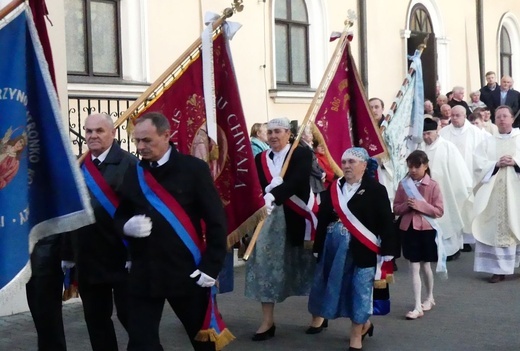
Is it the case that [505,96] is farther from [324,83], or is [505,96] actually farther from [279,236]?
[279,236]

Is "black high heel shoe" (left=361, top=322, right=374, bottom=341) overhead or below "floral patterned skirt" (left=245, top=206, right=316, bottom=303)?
below

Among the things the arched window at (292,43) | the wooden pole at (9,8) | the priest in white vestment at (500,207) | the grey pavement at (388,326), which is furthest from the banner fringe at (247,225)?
the arched window at (292,43)

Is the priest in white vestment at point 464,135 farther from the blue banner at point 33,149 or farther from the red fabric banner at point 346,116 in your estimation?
the blue banner at point 33,149

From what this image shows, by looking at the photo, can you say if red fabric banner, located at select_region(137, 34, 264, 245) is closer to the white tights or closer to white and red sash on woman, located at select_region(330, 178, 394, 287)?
white and red sash on woman, located at select_region(330, 178, 394, 287)

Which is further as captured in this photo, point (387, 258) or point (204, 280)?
point (387, 258)

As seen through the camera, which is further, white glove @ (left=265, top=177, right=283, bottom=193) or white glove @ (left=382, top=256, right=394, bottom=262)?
white glove @ (left=265, top=177, right=283, bottom=193)

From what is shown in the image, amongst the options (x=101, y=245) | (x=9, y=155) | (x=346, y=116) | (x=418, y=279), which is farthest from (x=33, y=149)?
(x=418, y=279)

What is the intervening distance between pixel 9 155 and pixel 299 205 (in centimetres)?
347

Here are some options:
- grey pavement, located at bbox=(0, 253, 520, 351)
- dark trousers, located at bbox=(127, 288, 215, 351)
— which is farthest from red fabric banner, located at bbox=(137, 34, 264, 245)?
dark trousers, located at bbox=(127, 288, 215, 351)

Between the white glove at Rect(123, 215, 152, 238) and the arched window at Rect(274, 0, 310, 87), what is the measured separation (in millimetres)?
9695

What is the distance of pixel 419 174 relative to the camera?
8.86m

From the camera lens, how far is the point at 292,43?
49.9 feet

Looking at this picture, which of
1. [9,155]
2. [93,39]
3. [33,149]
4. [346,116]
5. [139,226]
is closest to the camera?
[9,155]

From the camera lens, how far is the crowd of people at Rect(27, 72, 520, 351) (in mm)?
5277
